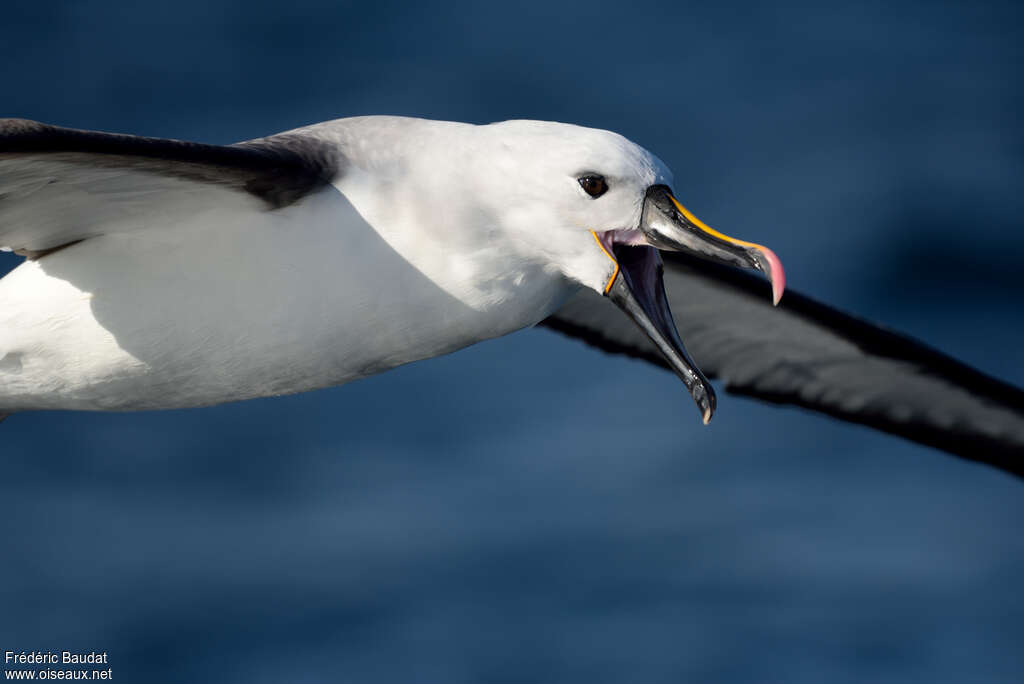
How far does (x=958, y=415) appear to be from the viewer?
968 centimetres

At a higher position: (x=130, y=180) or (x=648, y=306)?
(x=130, y=180)

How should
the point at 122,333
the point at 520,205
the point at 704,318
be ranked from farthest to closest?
the point at 704,318, the point at 122,333, the point at 520,205

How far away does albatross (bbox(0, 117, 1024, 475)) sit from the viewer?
236 inches

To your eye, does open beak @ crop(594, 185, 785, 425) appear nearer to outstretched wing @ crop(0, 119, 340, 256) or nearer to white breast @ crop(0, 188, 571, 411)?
white breast @ crop(0, 188, 571, 411)

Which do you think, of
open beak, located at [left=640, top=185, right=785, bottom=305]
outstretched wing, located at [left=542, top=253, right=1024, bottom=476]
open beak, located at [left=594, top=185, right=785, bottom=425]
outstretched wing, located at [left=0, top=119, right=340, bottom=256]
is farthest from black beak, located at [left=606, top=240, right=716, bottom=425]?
outstretched wing, located at [left=542, top=253, right=1024, bottom=476]

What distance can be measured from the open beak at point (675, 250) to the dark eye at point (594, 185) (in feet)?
0.55

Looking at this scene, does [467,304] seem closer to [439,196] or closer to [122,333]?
[439,196]

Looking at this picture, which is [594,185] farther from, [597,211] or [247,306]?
[247,306]

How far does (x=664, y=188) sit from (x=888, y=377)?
13.4 ft

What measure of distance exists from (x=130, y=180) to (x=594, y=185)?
1.82 metres

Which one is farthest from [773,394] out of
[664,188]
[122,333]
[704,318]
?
[122,333]

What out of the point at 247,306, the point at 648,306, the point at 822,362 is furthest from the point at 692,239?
the point at 822,362

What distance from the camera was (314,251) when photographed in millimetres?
6160

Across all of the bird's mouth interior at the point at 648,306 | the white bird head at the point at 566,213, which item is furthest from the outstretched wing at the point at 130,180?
the bird's mouth interior at the point at 648,306
